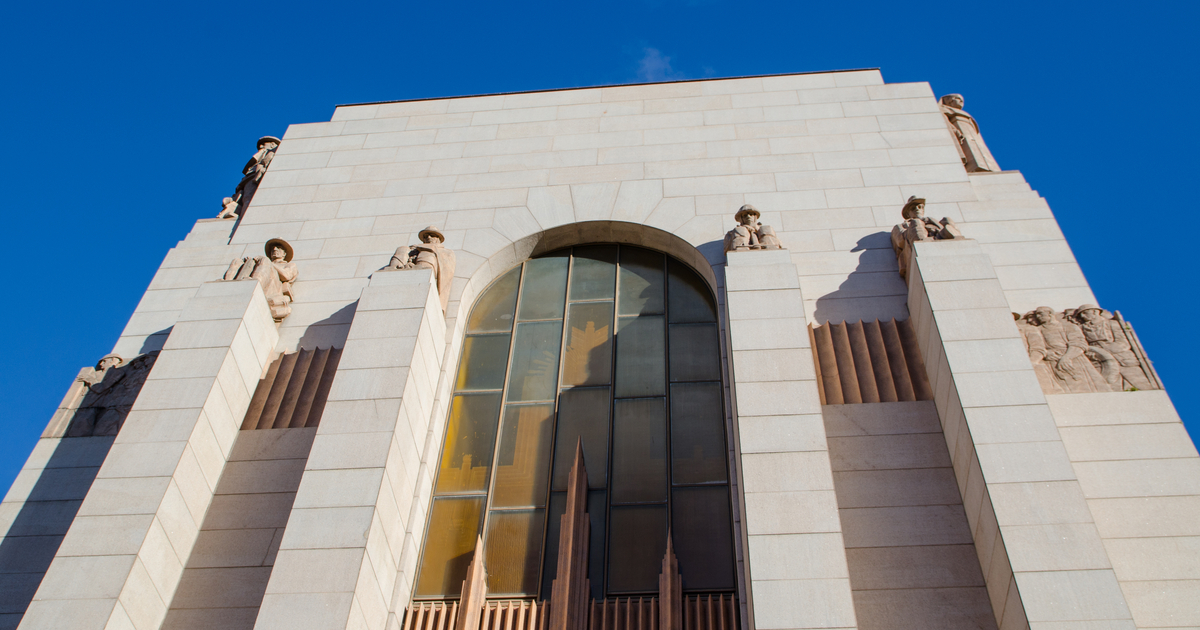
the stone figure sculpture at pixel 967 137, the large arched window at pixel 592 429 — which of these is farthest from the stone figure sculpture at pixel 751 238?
the stone figure sculpture at pixel 967 137

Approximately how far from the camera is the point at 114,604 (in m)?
9.20

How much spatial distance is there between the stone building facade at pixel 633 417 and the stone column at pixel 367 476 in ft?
0.13

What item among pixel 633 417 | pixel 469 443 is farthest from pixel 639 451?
pixel 469 443

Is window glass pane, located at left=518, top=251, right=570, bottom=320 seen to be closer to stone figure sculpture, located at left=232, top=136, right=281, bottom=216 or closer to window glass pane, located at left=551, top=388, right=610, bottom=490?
window glass pane, located at left=551, top=388, right=610, bottom=490

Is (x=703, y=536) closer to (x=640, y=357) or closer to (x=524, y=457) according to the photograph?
(x=524, y=457)

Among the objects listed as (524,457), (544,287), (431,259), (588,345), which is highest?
(544,287)

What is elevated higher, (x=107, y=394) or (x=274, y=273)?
(x=274, y=273)

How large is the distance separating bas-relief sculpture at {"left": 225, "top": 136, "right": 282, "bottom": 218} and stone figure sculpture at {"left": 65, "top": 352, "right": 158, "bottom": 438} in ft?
14.6

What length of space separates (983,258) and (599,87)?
919cm

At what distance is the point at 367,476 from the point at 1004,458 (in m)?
7.00

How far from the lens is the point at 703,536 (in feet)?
36.1

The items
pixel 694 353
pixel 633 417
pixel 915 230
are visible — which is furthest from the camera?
pixel 694 353

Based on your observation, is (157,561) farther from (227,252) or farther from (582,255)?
(582,255)

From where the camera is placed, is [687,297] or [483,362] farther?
[687,297]
